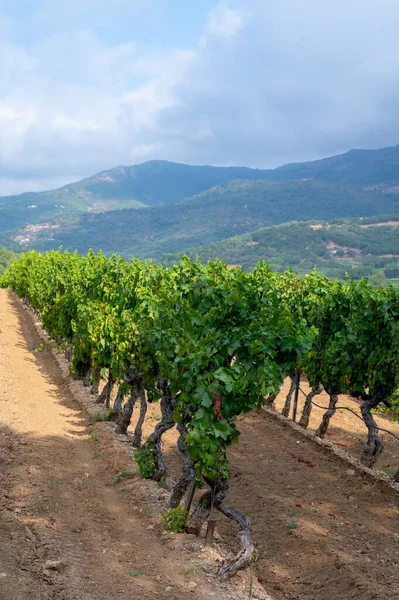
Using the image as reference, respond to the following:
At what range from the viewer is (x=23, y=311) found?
52969 mm

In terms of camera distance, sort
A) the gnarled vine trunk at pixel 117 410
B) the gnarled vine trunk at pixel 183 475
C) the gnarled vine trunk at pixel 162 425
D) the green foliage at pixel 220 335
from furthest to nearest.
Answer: the gnarled vine trunk at pixel 117 410, the gnarled vine trunk at pixel 162 425, the gnarled vine trunk at pixel 183 475, the green foliage at pixel 220 335

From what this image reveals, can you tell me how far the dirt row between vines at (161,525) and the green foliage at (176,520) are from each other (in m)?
0.19

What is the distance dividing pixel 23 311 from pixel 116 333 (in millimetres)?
37784

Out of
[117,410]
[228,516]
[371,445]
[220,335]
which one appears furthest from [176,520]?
[117,410]

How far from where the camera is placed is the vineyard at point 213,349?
32.6ft

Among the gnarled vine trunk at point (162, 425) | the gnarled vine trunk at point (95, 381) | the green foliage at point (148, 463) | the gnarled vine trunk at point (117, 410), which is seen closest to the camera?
the gnarled vine trunk at point (162, 425)

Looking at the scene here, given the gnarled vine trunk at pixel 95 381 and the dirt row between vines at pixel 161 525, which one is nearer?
the dirt row between vines at pixel 161 525

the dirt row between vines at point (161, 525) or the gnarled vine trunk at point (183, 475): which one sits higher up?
the gnarled vine trunk at point (183, 475)

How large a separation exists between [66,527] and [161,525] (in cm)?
192

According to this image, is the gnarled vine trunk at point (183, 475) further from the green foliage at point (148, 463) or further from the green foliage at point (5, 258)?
the green foliage at point (5, 258)

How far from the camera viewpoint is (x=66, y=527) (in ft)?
36.1

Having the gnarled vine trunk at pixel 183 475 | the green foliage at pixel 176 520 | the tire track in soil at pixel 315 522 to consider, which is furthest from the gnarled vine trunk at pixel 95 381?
the green foliage at pixel 176 520

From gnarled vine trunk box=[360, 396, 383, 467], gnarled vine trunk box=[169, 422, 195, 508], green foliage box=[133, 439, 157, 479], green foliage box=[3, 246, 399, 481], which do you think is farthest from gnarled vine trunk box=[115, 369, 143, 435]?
gnarled vine trunk box=[360, 396, 383, 467]

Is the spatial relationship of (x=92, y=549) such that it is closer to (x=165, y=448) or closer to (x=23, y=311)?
(x=165, y=448)
